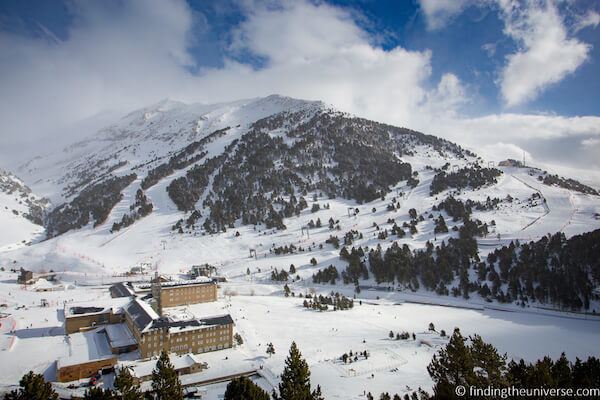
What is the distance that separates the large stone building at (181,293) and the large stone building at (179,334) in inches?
819

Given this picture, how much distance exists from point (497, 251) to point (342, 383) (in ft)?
248

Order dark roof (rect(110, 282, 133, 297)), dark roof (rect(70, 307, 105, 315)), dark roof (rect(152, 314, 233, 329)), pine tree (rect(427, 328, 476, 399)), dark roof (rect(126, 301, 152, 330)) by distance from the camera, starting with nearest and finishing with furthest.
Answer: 1. pine tree (rect(427, 328, 476, 399))
2. dark roof (rect(152, 314, 233, 329))
3. dark roof (rect(126, 301, 152, 330))
4. dark roof (rect(70, 307, 105, 315))
5. dark roof (rect(110, 282, 133, 297))

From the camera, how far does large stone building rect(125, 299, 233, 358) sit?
5784 cm

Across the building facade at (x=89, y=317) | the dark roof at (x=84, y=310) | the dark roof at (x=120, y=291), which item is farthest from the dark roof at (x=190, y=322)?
the dark roof at (x=120, y=291)

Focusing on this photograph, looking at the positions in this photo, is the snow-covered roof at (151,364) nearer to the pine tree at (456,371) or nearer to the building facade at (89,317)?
the building facade at (89,317)

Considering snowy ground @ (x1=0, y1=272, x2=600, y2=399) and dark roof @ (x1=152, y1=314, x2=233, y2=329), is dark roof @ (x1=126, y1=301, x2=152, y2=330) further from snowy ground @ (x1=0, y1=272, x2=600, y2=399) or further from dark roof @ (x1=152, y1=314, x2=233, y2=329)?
snowy ground @ (x1=0, y1=272, x2=600, y2=399)

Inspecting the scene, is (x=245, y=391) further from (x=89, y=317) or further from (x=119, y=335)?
(x=89, y=317)

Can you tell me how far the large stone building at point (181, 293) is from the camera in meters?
85.3

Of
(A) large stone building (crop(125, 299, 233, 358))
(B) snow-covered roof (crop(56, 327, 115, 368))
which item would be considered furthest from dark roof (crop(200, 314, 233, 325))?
(B) snow-covered roof (crop(56, 327, 115, 368))

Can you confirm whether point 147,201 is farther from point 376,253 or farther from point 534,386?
point 534,386

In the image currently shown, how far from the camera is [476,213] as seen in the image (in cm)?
14388

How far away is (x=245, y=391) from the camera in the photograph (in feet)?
104

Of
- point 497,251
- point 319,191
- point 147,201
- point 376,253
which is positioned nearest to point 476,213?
point 497,251

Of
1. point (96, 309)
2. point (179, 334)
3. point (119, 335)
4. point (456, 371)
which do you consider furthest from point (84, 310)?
point (456, 371)
